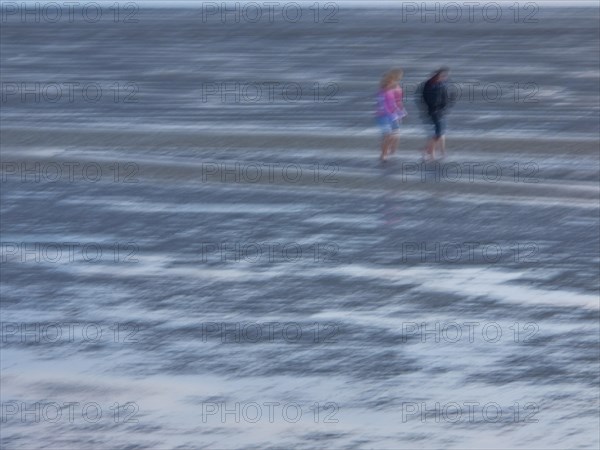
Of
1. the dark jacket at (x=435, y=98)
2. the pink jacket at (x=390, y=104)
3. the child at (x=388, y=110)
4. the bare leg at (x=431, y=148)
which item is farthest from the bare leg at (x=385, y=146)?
the dark jacket at (x=435, y=98)

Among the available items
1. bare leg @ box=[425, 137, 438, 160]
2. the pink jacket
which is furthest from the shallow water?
the pink jacket

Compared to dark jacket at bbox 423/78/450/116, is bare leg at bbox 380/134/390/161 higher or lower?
lower

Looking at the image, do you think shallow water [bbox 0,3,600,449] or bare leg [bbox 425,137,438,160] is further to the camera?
bare leg [bbox 425,137,438,160]

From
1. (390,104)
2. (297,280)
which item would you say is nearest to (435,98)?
(390,104)

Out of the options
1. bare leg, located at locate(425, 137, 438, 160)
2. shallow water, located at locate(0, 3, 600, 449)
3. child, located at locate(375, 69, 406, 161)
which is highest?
child, located at locate(375, 69, 406, 161)

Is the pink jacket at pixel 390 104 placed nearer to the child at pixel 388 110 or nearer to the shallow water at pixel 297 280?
the child at pixel 388 110

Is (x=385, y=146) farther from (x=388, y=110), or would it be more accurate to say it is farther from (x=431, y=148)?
(x=431, y=148)

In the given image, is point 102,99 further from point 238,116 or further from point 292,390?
point 292,390

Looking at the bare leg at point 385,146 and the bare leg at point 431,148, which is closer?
the bare leg at point 385,146

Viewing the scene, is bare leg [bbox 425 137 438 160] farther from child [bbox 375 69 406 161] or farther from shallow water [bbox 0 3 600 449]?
child [bbox 375 69 406 161]

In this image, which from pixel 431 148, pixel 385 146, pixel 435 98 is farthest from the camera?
pixel 435 98

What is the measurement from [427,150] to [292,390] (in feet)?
40.0

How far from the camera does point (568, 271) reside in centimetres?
1456

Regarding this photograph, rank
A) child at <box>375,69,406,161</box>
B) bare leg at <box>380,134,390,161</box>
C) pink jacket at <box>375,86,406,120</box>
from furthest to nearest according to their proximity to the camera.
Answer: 1. pink jacket at <box>375,86,406,120</box>
2. child at <box>375,69,406,161</box>
3. bare leg at <box>380,134,390,161</box>
